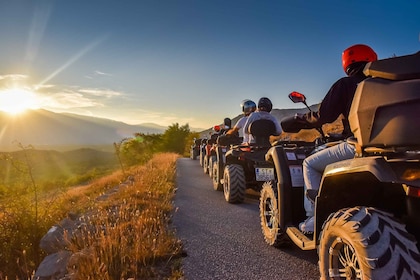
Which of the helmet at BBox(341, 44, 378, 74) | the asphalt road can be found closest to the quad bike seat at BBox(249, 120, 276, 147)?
the asphalt road

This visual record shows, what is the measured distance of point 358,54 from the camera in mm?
3217

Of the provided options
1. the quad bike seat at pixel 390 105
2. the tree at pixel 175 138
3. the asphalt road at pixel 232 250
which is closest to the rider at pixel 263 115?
the asphalt road at pixel 232 250

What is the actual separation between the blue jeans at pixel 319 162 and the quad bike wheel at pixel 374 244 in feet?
2.50

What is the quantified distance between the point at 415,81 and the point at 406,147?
13.2 inches

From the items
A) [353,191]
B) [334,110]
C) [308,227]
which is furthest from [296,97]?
[308,227]

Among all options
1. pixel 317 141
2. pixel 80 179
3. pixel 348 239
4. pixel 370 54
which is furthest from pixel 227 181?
pixel 80 179

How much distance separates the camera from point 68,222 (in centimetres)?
712

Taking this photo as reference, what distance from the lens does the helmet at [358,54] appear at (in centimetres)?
321

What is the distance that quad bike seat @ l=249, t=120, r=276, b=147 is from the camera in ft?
23.6

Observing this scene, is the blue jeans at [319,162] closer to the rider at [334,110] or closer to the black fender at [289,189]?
the rider at [334,110]

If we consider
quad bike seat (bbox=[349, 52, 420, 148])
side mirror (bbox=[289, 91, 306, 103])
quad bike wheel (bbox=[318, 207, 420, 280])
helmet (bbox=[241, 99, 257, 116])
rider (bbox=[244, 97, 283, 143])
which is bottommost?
quad bike wheel (bbox=[318, 207, 420, 280])

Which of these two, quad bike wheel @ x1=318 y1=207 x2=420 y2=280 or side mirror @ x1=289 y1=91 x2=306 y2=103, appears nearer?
quad bike wheel @ x1=318 y1=207 x2=420 y2=280

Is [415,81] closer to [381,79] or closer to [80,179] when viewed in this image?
[381,79]

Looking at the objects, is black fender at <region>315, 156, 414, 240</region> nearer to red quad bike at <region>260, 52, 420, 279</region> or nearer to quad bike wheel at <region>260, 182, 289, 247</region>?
red quad bike at <region>260, 52, 420, 279</region>
